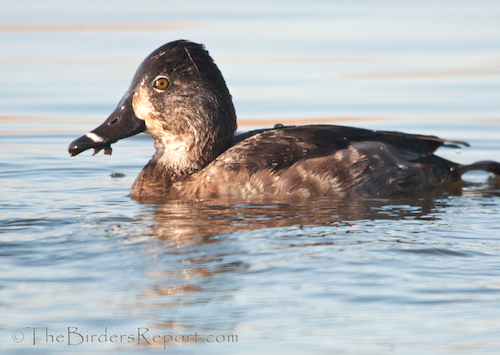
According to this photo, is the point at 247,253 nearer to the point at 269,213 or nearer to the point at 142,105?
the point at 269,213

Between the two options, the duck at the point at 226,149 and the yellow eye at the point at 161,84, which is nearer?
the duck at the point at 226,149

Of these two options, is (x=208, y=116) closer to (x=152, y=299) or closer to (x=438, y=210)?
(x=438, y=210)

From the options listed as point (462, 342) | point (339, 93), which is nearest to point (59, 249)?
point (462, 342)

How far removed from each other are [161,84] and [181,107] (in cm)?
25

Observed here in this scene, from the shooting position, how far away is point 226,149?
7.07 metres

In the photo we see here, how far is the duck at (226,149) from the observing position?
657 centimetres

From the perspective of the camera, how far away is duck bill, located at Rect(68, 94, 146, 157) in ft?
22.6

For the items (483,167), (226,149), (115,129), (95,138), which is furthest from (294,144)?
(483,167)

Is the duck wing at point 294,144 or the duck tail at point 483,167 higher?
the duck wing at point 294,144

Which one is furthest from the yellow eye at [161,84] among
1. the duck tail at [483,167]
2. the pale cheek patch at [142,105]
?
the duck tail at [483,167]

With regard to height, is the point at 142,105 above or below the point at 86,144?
above

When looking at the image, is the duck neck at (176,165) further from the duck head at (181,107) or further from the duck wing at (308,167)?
the duck wing at (308,167)

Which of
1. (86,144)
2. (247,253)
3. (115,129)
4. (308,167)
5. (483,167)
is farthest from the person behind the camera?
(483,167)

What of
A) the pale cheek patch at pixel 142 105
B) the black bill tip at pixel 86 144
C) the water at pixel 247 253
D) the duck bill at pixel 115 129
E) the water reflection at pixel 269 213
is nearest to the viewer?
the water at pixel 247 253
